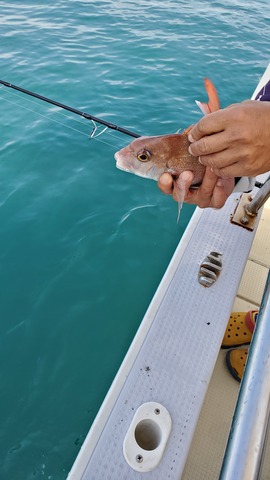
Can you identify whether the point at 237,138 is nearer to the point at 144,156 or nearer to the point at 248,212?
the point at 144,156

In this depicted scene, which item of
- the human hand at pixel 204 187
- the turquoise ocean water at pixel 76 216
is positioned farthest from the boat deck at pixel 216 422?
the human hand at pixel 204 187

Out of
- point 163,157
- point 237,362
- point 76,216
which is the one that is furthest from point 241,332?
point 76,216

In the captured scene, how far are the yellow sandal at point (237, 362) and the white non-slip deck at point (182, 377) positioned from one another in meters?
0.06

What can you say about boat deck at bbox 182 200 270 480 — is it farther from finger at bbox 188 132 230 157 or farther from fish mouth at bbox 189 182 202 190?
finger at bbox 188 132 230 157

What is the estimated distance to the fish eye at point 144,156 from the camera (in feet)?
6.39

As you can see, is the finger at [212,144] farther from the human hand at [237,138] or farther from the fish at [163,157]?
the fish at [163,157]

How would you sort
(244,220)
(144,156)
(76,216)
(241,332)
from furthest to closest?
(76,216) < (244,220) < (241,332) < (144,156)

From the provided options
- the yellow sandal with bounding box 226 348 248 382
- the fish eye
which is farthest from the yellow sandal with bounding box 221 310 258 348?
the fish eye

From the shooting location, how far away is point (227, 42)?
10328mm

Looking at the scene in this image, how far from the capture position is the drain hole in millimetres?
1774

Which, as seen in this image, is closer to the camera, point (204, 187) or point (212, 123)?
point (212, 123)

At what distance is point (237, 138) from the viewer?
58.2 inches

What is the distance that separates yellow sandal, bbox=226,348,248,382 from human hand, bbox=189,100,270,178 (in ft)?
5.14

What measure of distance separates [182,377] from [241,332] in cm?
92
